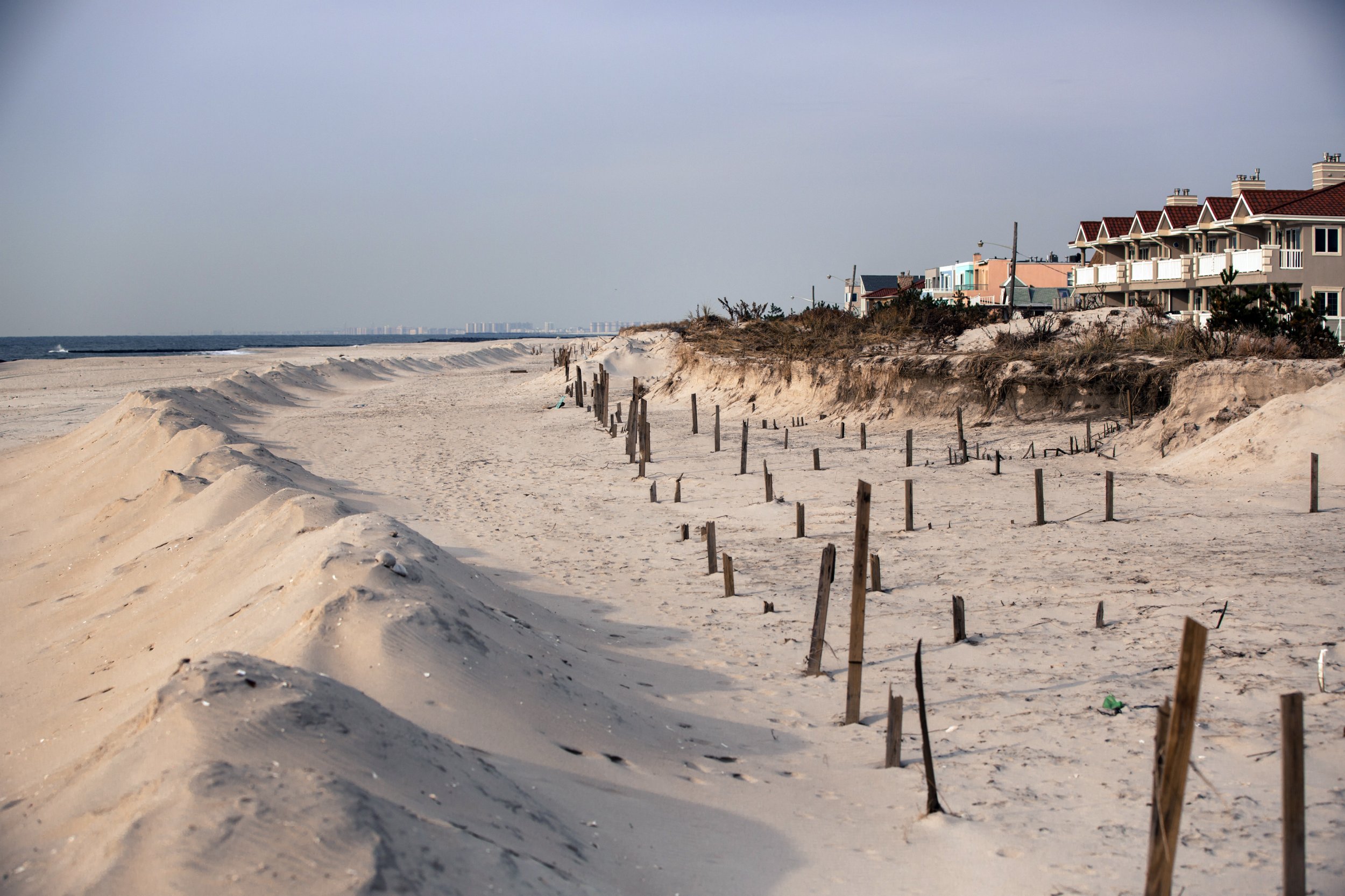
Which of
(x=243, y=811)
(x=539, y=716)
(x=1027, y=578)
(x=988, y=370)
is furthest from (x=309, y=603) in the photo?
(x=988, y=370)

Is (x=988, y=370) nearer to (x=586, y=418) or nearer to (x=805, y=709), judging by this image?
(x=586, y=418)

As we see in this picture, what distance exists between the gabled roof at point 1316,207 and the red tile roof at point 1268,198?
0.38 meters

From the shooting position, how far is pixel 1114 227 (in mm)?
39375

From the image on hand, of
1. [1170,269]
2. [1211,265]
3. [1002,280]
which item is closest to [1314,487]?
[1211,265]

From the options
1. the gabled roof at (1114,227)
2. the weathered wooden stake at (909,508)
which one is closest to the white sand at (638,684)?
the weathered wooden stake at (909,508)

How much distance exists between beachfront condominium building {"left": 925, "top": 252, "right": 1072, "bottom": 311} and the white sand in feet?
151

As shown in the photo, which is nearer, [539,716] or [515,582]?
[539,716]

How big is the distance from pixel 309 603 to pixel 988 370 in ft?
61.0

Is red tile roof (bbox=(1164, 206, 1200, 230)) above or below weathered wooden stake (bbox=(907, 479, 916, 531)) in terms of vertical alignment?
above

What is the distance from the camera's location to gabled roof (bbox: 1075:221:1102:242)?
4075cm

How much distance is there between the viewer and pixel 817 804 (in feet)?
16.7

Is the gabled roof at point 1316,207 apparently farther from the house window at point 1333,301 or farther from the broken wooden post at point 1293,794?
the broken wooden post at point 1293,794

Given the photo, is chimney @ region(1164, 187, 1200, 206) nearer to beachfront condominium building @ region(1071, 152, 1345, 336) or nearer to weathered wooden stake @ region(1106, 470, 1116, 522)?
beachfront condominium building @ region(1071, 152, 1345, 336)

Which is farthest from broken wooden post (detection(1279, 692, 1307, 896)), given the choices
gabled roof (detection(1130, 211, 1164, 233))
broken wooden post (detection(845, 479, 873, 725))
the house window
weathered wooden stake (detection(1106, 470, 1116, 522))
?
gabled roof (detection(1130, 211, 1164, 233))
